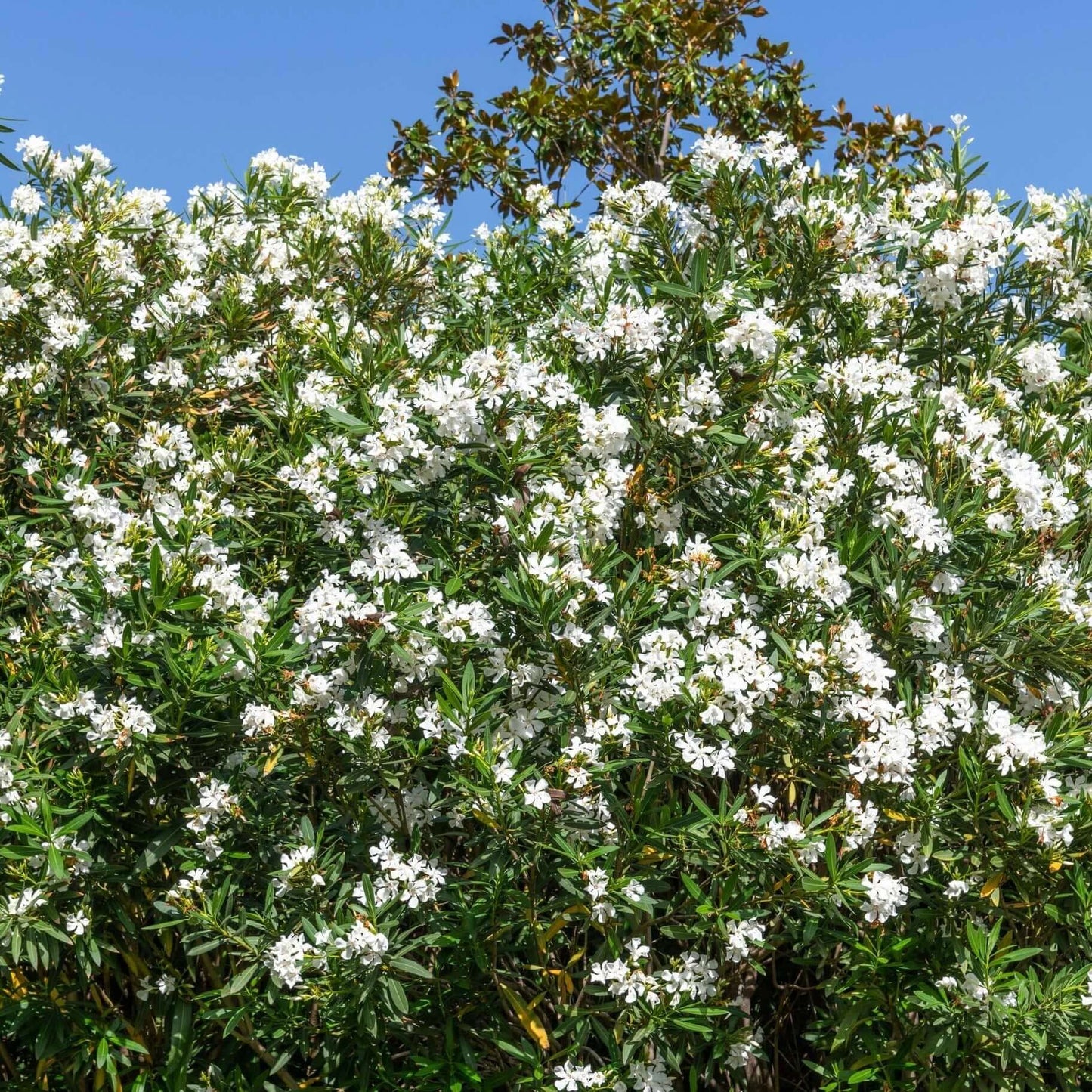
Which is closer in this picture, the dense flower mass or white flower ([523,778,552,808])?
white flower ([523,778,552,808])

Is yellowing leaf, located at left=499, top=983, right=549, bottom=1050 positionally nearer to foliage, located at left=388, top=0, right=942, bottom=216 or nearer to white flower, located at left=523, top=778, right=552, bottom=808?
white flower, located at left=523, top=778, right=552, bottom=808

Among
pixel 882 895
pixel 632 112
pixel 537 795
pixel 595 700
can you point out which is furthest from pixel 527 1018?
pixel 632 112

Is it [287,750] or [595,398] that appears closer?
[287,750]

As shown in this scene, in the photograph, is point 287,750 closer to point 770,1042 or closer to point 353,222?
point 770,1042

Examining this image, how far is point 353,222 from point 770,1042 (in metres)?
3.85

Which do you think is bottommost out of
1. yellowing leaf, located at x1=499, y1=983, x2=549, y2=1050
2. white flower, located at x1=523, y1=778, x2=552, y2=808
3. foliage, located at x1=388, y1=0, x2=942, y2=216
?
yellowing leaf, located at x1=499, y1=983, x2=549, y2=1050

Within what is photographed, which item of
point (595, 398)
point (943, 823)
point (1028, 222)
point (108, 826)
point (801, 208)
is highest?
point (1028, 222)

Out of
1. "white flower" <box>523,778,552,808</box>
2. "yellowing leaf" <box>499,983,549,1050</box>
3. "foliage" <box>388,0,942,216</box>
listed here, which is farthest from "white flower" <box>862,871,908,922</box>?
"foliage" <box>388,0,942,216</box>

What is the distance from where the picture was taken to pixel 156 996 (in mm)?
4316

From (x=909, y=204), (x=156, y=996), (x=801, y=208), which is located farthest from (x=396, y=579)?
(x=909, y=204)

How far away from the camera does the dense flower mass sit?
146 inches

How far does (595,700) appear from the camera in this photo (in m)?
3.76

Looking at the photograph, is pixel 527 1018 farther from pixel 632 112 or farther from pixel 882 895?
pixel 632 112

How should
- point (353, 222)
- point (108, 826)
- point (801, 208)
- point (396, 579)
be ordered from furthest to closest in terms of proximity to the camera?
point (353, 222) → point (801, 208) → point (108, 826) → point (396, 579)
